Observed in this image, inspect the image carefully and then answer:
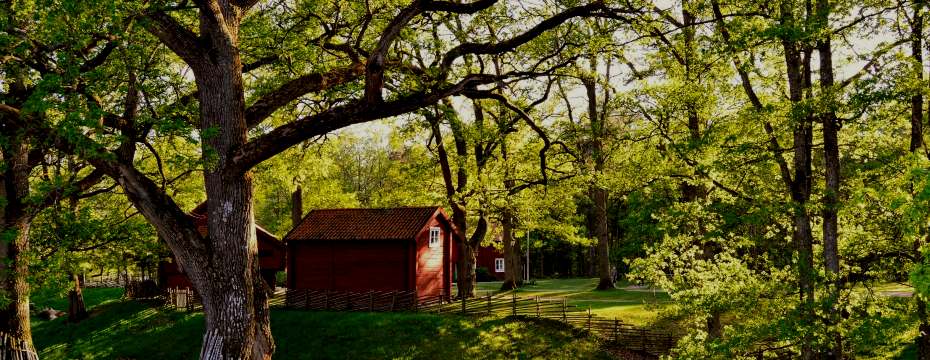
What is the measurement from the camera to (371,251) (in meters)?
30.7

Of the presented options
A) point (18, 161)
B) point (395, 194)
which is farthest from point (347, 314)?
point (18, 161)

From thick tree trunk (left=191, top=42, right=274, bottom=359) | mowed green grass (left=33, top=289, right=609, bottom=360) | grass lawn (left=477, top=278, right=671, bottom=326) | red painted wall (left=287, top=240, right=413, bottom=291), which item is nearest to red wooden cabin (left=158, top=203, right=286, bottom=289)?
red painted wall (left=287, top=240, right=413, bottom=291)

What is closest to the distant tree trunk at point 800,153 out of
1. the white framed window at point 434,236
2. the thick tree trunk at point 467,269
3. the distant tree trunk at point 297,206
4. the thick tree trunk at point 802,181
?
the thick tree trunk at point 802,181

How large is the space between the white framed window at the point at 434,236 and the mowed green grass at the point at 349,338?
20.5 ft

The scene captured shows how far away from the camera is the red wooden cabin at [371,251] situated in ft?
98.9

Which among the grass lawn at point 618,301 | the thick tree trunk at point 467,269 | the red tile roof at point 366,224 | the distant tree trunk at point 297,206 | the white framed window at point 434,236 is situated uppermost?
the distant tree trunk at point 297,206

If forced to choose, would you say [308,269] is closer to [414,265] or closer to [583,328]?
[414,265]

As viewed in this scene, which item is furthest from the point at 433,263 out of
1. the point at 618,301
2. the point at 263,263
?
the point at 263,263

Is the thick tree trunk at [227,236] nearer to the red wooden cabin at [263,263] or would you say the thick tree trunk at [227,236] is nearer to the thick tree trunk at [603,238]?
the red wooden cabin at [263,263]

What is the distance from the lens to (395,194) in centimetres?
3119

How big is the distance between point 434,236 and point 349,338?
30.9 ft

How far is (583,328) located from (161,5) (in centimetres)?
1830

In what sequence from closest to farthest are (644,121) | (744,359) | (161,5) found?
(161,5)
(744,359)
(644,121)

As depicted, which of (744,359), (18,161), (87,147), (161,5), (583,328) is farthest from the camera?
(583,328)
